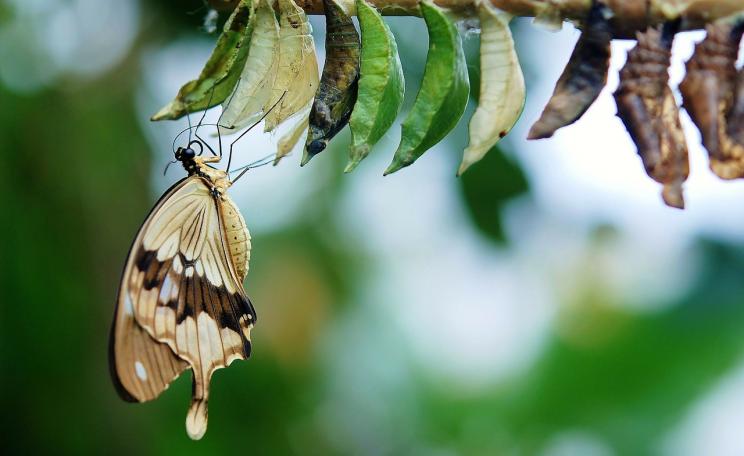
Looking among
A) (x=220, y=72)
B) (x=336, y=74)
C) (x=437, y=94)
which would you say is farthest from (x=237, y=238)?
(x=437, y=94)

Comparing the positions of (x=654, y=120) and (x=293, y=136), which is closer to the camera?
(x=654, y=120)

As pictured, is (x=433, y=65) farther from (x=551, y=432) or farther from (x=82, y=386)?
(x=551, y=432)

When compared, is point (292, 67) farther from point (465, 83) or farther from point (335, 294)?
point (335, 294)

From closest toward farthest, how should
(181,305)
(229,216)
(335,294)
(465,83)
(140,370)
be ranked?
(465,83), (140,370), (181,305), (229,216), (335,294)

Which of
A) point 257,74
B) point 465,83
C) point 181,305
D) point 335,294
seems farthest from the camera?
point 335,294

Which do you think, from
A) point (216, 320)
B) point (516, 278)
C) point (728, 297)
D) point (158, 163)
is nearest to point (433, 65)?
point (216, 320)

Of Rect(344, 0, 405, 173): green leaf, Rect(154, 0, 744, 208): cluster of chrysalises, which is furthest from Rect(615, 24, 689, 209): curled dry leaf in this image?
Rect(344, 0, 405, 173): green leaf

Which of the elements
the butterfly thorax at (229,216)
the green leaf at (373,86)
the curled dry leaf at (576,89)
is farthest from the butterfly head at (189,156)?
the curled dry leaf at (576,89)
